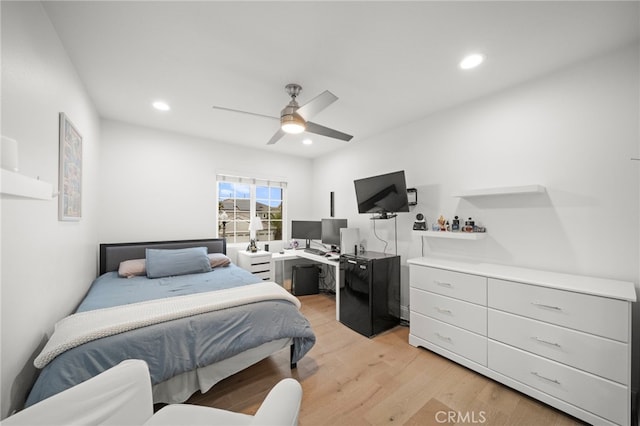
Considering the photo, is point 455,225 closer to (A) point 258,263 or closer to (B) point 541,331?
(B) point 541,331

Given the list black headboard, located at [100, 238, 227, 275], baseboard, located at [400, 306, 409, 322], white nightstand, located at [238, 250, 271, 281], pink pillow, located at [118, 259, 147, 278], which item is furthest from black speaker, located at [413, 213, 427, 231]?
pink pillow, located at [118, 259, 147, 278]

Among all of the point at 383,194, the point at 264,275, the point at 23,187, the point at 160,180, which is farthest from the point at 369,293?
the point at 160,180

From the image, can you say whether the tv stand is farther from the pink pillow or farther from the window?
the pink pillow

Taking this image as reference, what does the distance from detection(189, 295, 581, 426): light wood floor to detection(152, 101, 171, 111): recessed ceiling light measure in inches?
115

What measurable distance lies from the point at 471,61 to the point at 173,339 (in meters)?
3.06

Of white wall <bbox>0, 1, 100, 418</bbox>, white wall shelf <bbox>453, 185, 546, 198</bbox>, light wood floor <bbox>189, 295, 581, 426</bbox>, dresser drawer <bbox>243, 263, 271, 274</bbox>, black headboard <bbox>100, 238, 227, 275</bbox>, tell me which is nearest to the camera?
white wall <bbox>0, 1, 100, 418</bbox>

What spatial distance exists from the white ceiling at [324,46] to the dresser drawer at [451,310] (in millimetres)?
2095

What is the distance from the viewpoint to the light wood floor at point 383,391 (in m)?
1.66

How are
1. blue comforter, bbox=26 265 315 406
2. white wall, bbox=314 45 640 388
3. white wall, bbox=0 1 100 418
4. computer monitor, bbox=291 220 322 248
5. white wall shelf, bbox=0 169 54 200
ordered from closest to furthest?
white wall shelf, bbox=0 169 54 200 → white wall, bbox=0 1 100 418 → blue comforter, bbox=26 265 315 406 → white wall, bbox=314 45 640 388 → computer monitor, bbox=291 220 322 248

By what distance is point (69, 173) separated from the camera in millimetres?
1912

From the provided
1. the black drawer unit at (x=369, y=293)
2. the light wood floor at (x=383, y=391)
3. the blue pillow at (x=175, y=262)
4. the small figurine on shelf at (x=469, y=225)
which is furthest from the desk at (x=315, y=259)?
the small figurine on shelf at (x=469, y=225)

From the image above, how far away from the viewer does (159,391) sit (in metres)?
1.62

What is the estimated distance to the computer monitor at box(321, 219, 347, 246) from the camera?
153 inches

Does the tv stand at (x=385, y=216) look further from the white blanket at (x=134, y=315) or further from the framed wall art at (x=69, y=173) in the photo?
the framed wall art at (x=69, y=173)
